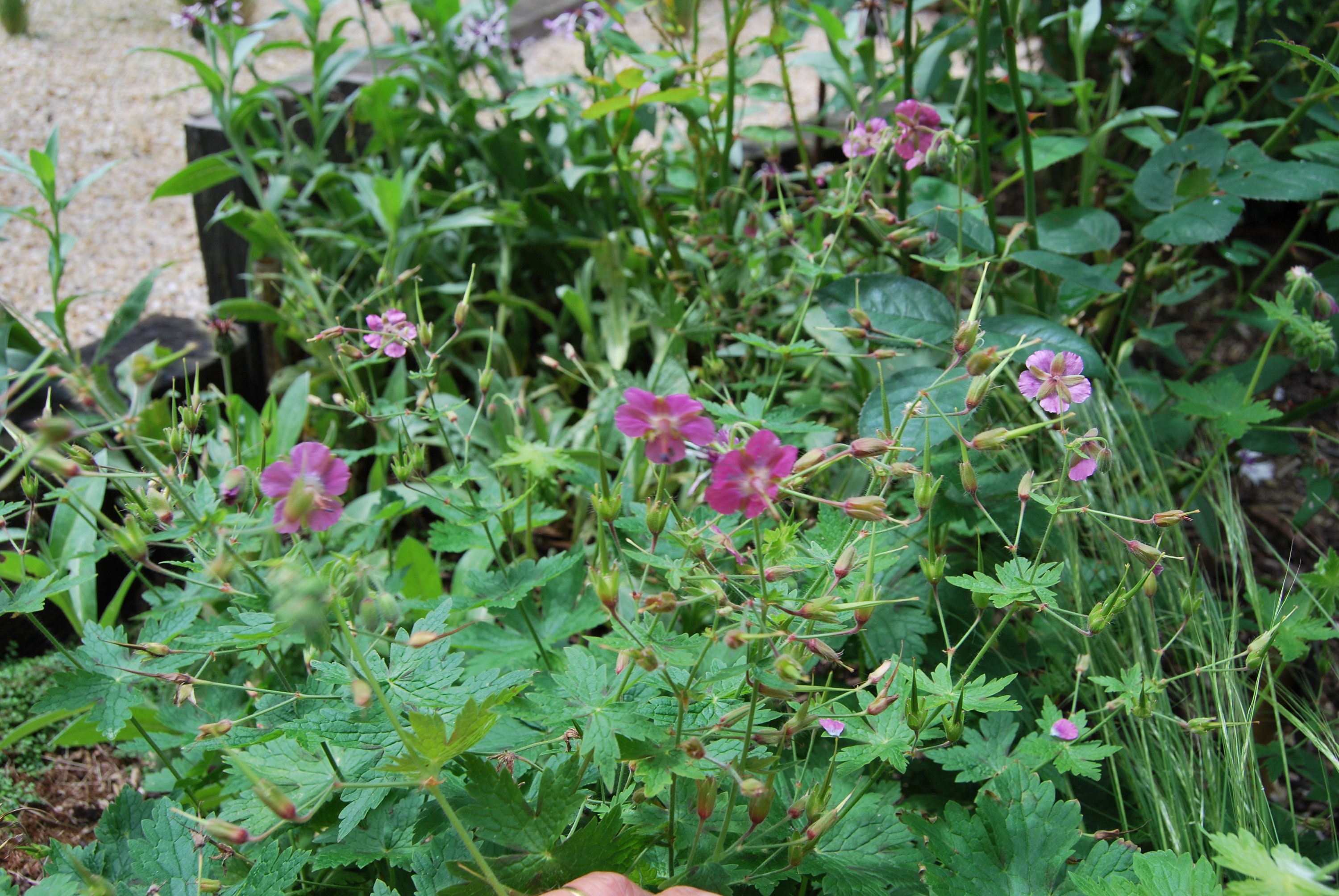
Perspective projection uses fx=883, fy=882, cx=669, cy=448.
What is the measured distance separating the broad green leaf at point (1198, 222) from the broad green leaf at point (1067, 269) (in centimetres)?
10

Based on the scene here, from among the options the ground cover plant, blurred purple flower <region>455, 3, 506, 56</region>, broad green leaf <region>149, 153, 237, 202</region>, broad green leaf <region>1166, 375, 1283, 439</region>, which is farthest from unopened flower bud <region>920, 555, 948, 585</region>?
blurred purple flower <region>455, 3, 506, 56</region>

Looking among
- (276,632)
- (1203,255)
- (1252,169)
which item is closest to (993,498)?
(1252,169)

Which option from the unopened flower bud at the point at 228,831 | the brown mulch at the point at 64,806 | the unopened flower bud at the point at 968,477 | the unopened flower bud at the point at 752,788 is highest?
the unopened flower bud at the point at 968,477

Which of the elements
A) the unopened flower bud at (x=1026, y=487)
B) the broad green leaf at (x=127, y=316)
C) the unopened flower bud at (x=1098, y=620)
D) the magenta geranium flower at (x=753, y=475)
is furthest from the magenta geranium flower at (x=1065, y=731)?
the broad green leaf at (x=127, y=316)

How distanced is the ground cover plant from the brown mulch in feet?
0.53

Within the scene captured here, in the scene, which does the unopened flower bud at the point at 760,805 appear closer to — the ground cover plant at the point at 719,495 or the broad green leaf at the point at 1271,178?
the ground cover plant at the point at 719,495

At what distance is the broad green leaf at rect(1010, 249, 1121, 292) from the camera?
1222 millimetres

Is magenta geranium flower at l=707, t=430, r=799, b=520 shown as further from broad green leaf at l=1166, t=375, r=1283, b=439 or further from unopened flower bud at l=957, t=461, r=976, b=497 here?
broad green leaf at l=1166, t=375, r=1283, b=439

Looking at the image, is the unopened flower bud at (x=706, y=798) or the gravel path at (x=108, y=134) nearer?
the unopened flower bud at (x=706, y=798)

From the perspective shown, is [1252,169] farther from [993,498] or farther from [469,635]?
[469,635]

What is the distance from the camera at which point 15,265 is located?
7.14ft

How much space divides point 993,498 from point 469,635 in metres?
0.69

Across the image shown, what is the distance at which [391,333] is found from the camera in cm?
97

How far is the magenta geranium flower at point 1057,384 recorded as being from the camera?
78 centimetres
